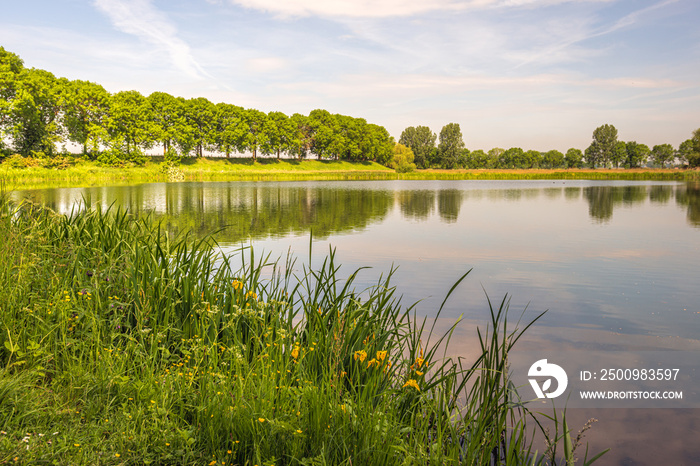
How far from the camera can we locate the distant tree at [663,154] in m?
131

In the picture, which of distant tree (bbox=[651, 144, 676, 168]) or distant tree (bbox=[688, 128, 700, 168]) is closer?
distant tree (bbox=[688, 128, 700, 168])

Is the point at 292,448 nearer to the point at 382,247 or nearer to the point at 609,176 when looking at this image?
the point at 382,247

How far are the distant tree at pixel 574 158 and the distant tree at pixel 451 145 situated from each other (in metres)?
43.1

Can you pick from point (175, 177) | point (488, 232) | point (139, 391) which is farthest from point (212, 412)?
point (175, 177)

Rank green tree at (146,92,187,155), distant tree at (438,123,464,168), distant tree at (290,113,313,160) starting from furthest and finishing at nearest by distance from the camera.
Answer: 1. distant tree at (438,123,464,168)
2. distant tree at (290,113,313,160)
3. green tree at (146,92,187,155)

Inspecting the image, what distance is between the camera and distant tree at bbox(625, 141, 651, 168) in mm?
128500

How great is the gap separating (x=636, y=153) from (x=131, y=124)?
419 feet
